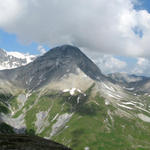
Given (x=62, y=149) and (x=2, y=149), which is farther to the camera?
(x=62, y=149)

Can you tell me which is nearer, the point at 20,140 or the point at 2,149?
the point at 2,149

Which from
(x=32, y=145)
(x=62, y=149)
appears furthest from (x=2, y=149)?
(x=62, y=149)

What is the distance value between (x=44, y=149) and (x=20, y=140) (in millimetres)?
6478

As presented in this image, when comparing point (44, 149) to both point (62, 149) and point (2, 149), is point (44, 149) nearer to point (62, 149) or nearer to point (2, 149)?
point (62, 149)

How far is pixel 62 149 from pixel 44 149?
5.25m

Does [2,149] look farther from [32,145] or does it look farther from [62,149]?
[62,149]

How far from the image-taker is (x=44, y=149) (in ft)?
142

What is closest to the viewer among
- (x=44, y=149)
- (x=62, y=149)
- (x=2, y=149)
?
(x=2, y=149)

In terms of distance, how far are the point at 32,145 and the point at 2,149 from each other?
707 cm

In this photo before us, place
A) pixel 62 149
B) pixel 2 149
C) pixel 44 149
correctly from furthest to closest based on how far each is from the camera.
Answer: pixel 62 149
pixel 44 149
pixel 2 149

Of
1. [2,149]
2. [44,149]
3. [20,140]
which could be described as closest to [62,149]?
[44,149]

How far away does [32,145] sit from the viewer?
43.3 meters

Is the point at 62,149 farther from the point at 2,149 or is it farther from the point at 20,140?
the point at 2,149

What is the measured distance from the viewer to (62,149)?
46750 millimetres
